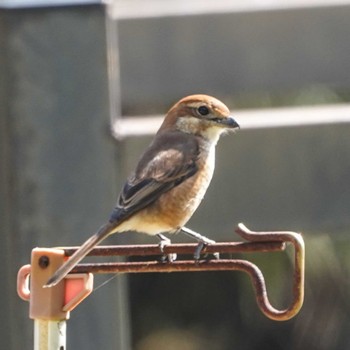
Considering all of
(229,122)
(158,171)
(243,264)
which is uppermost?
(229,122)

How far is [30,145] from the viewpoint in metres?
4.05

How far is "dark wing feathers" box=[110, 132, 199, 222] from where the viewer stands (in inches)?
156

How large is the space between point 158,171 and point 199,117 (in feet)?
1.50

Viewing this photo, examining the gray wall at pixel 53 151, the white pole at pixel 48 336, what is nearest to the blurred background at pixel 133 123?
the gray wall at pixel 53 151

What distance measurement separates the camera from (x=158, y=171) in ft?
14.0

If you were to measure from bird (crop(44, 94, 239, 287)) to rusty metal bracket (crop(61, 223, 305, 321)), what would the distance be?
711 mm

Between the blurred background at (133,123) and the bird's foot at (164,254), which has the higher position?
Answer: the blurred background at (133,123)

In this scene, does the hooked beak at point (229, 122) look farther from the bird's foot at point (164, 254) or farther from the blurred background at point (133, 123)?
the bird's foot at point (164, 254)

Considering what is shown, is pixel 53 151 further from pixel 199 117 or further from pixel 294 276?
pixel 294 276

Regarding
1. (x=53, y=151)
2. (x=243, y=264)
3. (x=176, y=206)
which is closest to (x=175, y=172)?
(x=176, y=206)

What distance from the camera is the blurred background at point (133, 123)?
158 inches

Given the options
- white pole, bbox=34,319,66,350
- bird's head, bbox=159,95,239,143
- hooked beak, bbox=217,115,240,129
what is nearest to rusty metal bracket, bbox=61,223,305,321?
white pole, bbox=34,319,66,350

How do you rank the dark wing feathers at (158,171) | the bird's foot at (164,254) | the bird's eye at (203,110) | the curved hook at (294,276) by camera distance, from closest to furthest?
the curved hook at (294,276), the bird's foot at (164,254), the dark wing feathers at (158,171), the bird's eye at (203,110)

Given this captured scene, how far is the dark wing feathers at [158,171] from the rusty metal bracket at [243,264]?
2.64ft
